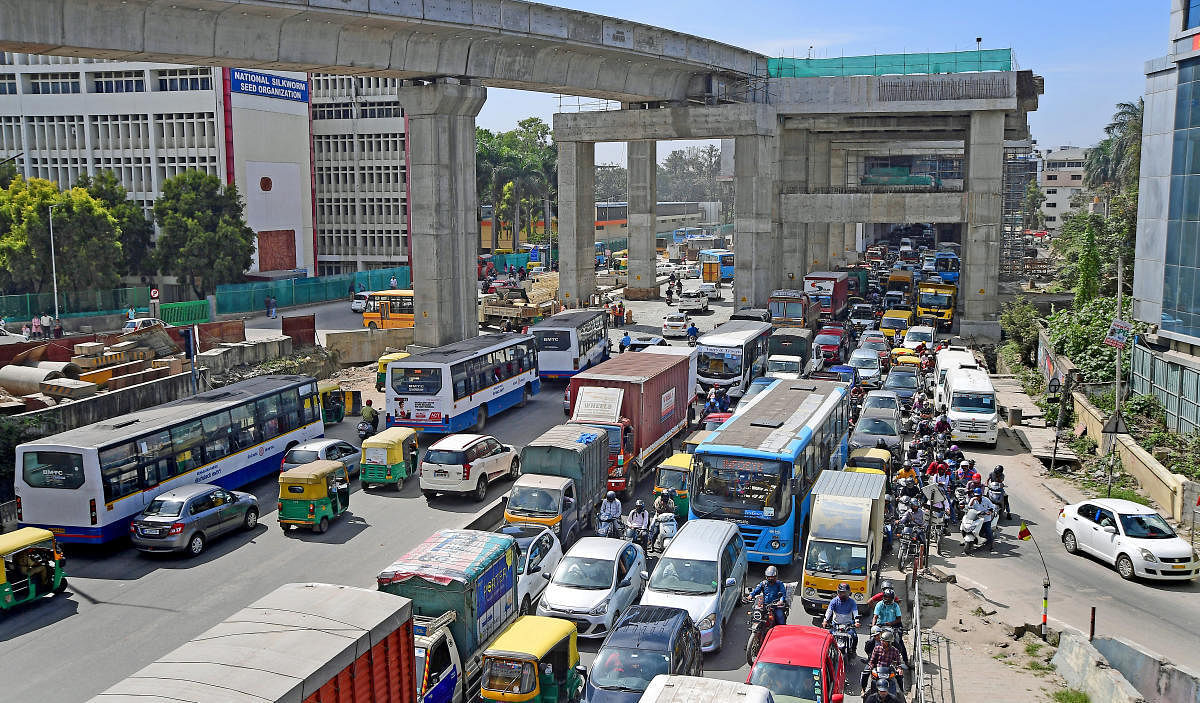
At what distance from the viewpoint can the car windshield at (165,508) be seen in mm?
22797

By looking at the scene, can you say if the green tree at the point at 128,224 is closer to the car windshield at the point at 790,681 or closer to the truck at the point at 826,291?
the truck at the point at 826,291

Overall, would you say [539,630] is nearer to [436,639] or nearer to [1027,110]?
[436,639]

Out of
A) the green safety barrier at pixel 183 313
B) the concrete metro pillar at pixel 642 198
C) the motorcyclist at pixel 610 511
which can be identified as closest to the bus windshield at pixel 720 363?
the motorcyclist at pixel 610 511

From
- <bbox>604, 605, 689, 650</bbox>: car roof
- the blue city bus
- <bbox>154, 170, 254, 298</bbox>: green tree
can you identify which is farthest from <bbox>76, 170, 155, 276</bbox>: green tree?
<bbox>604, 605, 689, 650</bbox>: car roof

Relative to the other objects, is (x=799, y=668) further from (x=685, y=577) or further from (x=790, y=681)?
(x=685, y=577)

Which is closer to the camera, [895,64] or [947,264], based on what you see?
[895,64]

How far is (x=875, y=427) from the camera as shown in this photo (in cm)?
3038

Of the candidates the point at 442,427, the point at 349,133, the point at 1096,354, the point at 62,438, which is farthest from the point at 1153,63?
the point at 349,133

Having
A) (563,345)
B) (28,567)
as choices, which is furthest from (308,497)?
(563,345)

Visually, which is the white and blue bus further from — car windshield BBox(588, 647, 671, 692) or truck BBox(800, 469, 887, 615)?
car windshield BBox(588, 647, 671, 692)

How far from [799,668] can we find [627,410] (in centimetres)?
1373

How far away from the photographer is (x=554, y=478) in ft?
75.1

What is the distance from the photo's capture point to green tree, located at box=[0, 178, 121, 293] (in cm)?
Result: 5291

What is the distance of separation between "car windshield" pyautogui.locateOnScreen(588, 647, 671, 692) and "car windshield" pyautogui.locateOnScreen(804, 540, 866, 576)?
18.8ft
